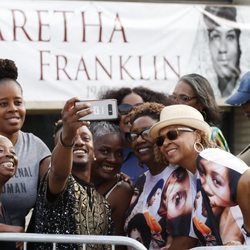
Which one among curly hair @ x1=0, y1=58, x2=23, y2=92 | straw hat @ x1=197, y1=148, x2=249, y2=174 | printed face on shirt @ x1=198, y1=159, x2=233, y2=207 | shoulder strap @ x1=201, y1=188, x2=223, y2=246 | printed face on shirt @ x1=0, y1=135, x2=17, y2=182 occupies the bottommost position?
shoulder strap @ x1=201, y1=188, x2=223, y2=246

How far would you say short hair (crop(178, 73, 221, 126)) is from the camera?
7.56 meters

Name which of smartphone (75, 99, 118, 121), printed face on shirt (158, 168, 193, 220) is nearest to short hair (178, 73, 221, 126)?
printed face on shirt (158, 168, 193, 220)

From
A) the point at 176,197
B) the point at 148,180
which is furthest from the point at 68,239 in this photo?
the point at 148,180

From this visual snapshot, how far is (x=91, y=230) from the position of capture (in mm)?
6281

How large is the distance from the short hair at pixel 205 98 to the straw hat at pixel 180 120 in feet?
3.12

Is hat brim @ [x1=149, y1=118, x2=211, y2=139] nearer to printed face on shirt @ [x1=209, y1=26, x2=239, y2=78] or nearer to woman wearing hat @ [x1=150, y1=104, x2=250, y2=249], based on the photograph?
woman wearing hat @ [x1=150, y1=104, x2=250, y2=249]

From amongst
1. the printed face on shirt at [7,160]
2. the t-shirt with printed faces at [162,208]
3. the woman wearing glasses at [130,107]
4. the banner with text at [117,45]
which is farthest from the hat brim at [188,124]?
the banner with text at [117,45]

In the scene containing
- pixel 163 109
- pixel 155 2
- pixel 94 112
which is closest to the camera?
pixel 94 112

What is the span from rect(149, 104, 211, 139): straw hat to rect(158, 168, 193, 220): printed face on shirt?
0.86ft

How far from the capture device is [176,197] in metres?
6.40

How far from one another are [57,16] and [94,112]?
5312 millimetres

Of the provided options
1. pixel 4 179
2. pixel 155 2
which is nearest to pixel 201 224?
pixel 4 179

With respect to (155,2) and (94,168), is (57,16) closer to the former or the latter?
(155,2)

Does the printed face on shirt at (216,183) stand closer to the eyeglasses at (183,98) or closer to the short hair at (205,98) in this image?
the short hair at (205,98)
